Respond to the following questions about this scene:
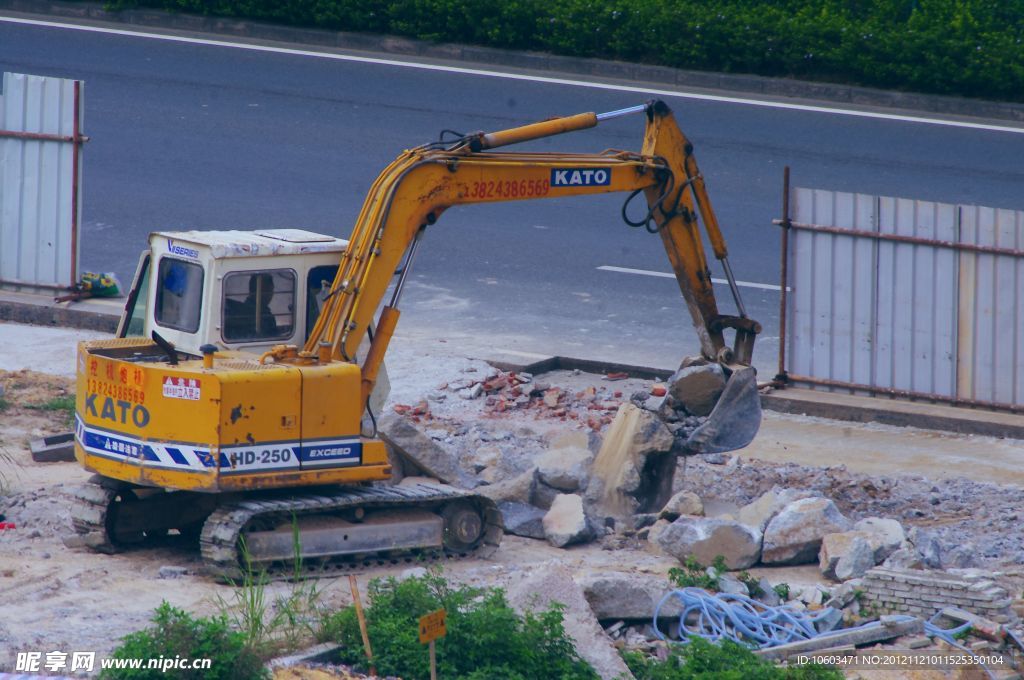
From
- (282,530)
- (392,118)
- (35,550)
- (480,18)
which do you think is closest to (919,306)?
(282,530)

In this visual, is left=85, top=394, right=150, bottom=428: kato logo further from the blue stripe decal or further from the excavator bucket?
the excavator bucket

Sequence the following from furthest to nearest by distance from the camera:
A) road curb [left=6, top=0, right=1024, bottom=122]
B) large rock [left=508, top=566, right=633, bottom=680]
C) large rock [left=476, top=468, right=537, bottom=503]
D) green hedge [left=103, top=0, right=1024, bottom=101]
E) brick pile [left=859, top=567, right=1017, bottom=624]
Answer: road curb [left=6, top=0, right=1024, bottom=122]
green hedge [left=103, top=0, right=1024, bottom=101]
large rock [left=476, top=468, right=537, bottom=503]
brick pile [left=859, top=567, right=1017, bottom=624]
large rock [left=508, top=566, right=633, bottom=680]

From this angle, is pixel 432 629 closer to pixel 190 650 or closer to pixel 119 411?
pixel 190 650

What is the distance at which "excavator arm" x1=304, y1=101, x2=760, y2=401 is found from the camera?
31.0ft

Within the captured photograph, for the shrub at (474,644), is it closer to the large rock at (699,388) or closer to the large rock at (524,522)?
the large rock at (524,522)

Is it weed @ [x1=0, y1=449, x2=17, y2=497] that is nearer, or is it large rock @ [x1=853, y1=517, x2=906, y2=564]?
large rock @ [x1=853, y1=517, x2=906, y2=564]

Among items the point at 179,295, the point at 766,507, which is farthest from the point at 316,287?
the point at 766,507

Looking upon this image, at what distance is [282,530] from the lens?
30.6ft

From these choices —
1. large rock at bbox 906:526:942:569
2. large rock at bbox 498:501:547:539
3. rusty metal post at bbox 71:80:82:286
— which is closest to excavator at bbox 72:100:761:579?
large rock at bbox 498:501:547:539

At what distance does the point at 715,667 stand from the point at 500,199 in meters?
3.67

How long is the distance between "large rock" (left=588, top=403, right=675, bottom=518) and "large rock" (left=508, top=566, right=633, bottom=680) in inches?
104

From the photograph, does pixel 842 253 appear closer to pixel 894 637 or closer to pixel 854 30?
pixel 894 637

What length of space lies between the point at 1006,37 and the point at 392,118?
8.75m

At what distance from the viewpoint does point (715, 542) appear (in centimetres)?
978
